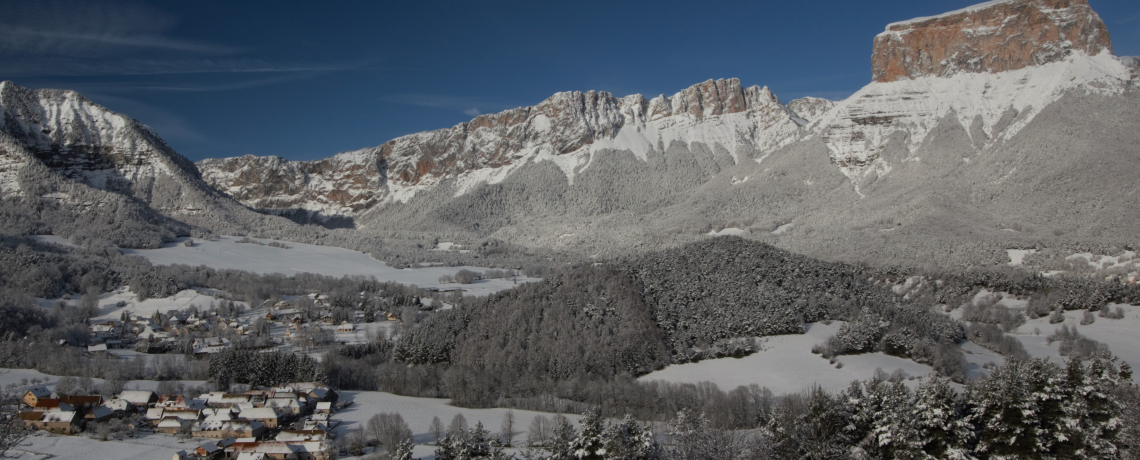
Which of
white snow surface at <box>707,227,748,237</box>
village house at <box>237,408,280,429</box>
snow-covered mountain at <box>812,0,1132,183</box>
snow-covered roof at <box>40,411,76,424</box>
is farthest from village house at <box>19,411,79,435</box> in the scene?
snow-covered mountain at <box>812,0,1132,183</box>

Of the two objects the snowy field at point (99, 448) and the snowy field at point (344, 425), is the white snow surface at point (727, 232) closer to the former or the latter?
the snowy field at point (344, 425)

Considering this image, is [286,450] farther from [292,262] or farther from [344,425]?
[292,262]

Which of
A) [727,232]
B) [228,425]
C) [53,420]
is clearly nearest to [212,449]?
[228,425]

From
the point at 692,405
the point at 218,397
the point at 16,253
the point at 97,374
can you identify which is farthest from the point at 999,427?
the point at 16,253

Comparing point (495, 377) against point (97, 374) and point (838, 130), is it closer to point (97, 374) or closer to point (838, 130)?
point (97, 374)

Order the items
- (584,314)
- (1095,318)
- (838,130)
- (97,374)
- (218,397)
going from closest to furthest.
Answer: (218,397), (97,374), (584,314), (1095,318), (838,130)

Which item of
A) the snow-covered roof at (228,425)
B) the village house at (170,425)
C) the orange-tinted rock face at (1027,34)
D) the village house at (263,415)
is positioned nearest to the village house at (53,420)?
the village house at (170,425)

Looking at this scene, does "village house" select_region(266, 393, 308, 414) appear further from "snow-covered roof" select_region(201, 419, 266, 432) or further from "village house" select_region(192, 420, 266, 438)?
"village house" select_region(192, 420, 266, 438)
